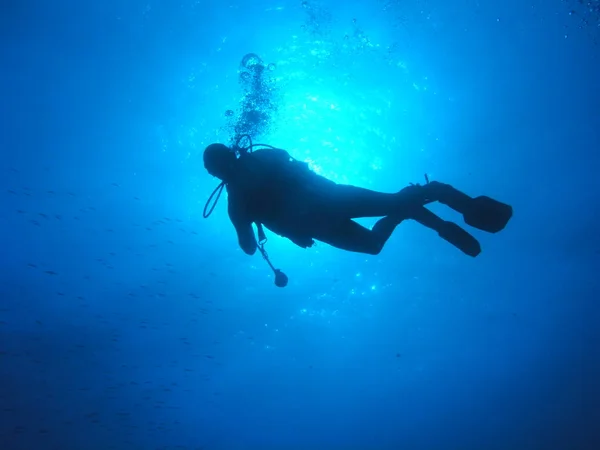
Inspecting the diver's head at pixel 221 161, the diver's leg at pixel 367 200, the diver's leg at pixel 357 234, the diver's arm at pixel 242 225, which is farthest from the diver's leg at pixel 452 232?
the diver's head at pixel 221 161

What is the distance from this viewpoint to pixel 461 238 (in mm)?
3723

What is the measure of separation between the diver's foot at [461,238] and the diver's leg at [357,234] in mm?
497

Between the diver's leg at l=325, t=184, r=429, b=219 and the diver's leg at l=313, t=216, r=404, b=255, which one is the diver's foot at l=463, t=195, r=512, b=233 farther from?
the diver's leg at l=313, t=216, r=404, b=255

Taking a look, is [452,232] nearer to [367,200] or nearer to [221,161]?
[367,200]

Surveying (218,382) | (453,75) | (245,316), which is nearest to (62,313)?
(245,316)

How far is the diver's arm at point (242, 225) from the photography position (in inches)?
166

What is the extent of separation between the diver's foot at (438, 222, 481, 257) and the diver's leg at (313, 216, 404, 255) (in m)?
0.50

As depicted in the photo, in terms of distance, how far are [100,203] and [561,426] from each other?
59.7 m

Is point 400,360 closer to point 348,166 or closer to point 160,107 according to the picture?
point 348,166

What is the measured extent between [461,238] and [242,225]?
2.36m

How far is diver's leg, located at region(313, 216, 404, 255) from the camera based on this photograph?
406 centimetres

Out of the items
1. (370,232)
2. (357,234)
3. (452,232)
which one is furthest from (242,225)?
(452,232)

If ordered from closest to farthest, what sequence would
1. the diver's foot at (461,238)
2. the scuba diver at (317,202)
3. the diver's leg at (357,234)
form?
the diver's foot at (461,238)
the scuba diver at (317,202)
the diver's leg at (357,234)

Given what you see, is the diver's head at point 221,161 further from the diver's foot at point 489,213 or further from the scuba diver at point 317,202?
the diver's foot at point 489,213
